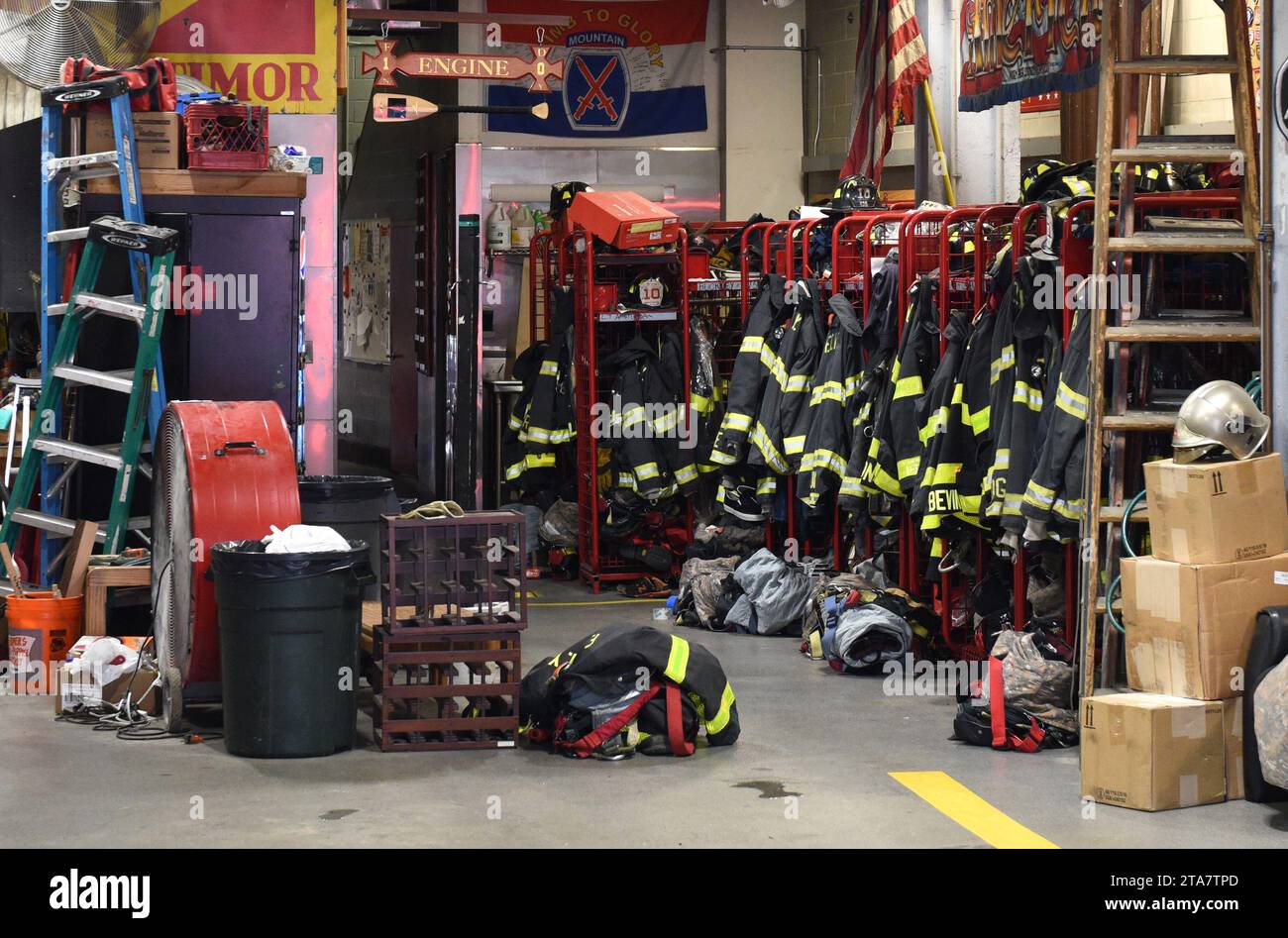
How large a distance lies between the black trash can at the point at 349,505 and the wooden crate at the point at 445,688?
1.09m

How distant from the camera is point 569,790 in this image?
6.06 metres

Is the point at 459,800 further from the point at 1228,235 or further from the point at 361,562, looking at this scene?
the point at 1228,235

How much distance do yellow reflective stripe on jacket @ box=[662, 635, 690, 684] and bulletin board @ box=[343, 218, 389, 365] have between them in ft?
37.9

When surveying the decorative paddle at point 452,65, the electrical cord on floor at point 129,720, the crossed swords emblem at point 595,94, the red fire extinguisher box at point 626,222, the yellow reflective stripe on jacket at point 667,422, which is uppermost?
the crossed swords emblem at point 595,94

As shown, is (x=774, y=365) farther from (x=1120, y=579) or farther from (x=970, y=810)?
(x=970, y=810)

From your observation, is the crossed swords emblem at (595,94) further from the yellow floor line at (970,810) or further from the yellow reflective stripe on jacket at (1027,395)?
the yellow floor line at (970,810)

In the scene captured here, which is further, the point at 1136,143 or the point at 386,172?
the point at 386,172

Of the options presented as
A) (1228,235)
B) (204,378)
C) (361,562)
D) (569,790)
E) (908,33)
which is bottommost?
(569,790)

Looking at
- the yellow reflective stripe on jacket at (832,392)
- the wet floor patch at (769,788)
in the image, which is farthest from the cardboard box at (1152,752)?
the yellow reflective stripe on jacket at (832,392)

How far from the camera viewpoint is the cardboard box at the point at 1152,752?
5.71 m

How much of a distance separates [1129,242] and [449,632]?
3.00 metres

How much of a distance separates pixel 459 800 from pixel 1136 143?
3.69m

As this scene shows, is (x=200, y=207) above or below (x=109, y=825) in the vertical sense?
above
